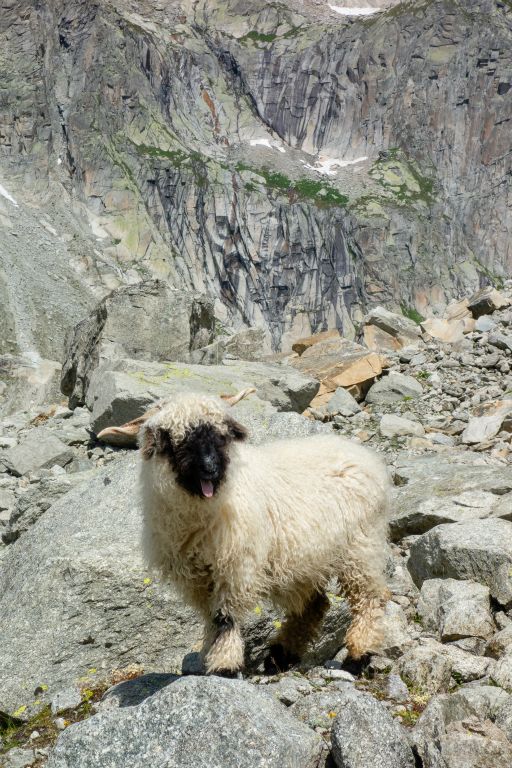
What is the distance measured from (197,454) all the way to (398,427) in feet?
36.5

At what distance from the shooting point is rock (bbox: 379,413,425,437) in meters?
15.8

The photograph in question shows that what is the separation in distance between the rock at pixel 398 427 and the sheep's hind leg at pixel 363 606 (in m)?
9.12

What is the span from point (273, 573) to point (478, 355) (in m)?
14.7

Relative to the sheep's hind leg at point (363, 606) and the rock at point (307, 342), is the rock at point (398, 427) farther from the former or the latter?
the rock at point (307, 342)

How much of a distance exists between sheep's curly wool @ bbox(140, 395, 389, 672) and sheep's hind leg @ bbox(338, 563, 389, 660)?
0.03 ft

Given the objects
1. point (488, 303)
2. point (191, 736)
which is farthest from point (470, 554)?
point (488, 303)

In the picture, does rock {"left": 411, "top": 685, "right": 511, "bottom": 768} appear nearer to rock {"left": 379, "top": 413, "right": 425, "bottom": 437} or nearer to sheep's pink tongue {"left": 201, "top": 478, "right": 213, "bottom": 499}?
sheep's pink tongue {"left": 201, "top": 478, "right": 213, "bottom": 499}

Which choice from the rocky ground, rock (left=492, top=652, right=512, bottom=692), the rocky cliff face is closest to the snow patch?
the rocky cliff face

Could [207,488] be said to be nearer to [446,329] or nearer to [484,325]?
[484,325]

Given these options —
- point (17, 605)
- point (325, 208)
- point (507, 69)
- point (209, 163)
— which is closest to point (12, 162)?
point (209, 163)

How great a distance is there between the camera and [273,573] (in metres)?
6.32

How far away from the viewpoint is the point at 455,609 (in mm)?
7074

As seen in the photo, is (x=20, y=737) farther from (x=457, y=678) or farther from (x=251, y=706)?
(x=457, y=678)

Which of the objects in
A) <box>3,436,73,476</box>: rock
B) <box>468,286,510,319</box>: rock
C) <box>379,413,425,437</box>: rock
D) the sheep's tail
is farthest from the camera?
<box>468,286,510,319</box>: rock
